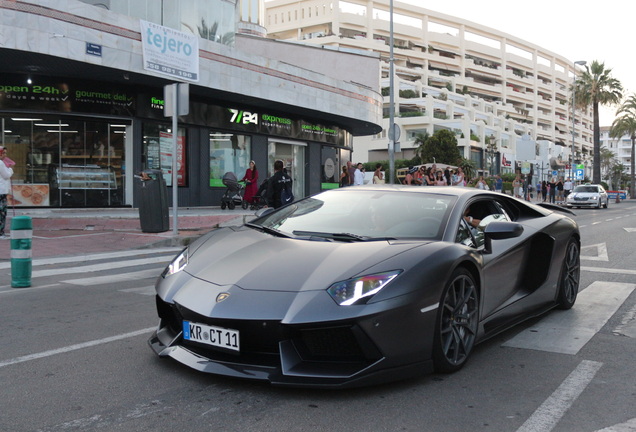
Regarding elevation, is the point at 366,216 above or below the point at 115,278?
above

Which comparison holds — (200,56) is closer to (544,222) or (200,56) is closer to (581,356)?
(544,222)

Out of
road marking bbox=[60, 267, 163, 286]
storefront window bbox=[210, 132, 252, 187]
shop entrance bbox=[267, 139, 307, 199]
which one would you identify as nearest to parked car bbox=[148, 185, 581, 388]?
road marking bbox=[60, 267, 163, 286]

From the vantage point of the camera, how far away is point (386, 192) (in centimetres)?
483

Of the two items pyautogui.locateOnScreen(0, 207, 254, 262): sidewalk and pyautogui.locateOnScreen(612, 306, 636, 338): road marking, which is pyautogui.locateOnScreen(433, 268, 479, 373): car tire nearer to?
pyautogui.locateOnScreen(612, 306, 636, 338): road marking

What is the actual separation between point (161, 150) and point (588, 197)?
25.1 m

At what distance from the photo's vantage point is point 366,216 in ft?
14.6

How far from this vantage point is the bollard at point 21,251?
7059mm

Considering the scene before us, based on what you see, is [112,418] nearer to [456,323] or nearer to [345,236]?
[345,236]

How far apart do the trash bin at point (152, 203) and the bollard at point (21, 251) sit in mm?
6037

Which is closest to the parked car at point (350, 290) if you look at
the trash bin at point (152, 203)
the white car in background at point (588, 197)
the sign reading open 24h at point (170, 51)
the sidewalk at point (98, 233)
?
the sidewalk at point (98, 233)

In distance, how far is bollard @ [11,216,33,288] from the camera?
7.06 meters

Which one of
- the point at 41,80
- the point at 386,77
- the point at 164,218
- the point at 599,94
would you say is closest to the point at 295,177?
the point at 41,80

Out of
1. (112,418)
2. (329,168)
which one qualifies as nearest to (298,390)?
(112,418)

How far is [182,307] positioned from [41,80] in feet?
53.6
